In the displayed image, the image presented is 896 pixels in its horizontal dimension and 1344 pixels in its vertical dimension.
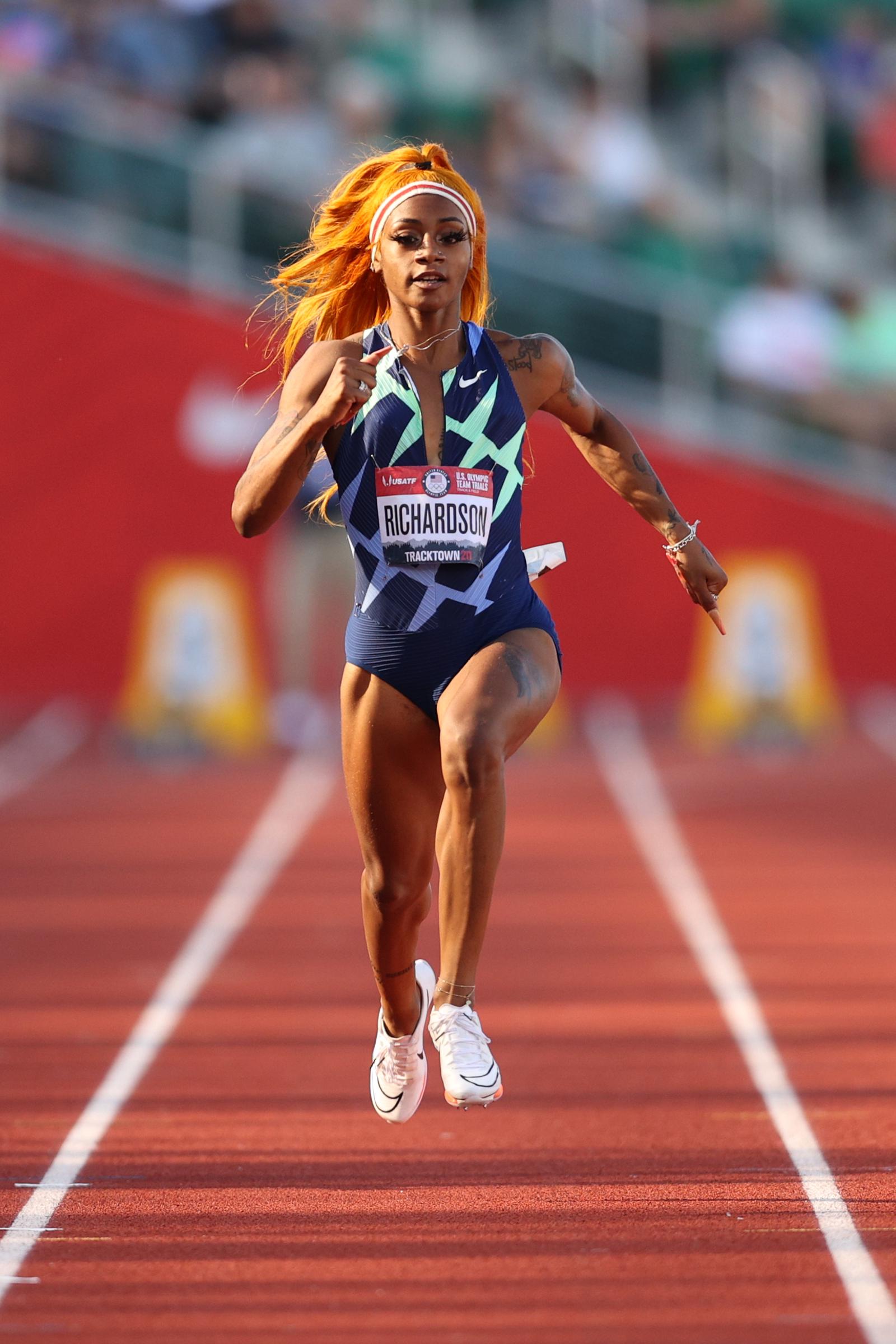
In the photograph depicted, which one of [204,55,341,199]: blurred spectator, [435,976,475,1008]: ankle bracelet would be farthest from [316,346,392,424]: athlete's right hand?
[204,55,341,199]: blurred spectator

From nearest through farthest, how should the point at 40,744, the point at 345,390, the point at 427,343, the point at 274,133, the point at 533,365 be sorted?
the point at 345,390 → the point at 427,343 → the point at 533,365 → the point at 40,744 → the point at 274,133

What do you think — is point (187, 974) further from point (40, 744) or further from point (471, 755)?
point (40, 744)

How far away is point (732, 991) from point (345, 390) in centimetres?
379

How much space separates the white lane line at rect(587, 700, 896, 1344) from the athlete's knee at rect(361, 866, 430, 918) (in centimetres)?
112

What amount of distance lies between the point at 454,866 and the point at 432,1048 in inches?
87.4

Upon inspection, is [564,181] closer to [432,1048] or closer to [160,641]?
[160,641]

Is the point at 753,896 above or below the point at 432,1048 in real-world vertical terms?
below

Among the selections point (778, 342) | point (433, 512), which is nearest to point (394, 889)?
point (433, 512)

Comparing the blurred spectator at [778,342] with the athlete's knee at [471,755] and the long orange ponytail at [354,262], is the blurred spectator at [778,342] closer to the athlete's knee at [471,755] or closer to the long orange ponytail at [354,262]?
the long orange ponytail at [354,262]

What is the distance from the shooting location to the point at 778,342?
1597cm

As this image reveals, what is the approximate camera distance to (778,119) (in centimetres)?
1816

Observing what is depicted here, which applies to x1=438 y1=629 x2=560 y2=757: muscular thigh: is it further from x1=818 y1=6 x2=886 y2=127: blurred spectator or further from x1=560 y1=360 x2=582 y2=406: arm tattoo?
x1=818 y1=6 x2=886 y2=127: blurred spectator

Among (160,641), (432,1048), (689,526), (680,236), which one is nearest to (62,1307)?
(689,526)

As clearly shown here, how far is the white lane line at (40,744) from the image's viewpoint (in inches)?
519
